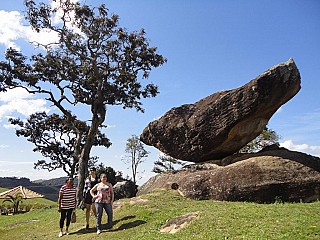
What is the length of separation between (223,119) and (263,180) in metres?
4.03

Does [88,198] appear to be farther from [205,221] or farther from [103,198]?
[205,221]

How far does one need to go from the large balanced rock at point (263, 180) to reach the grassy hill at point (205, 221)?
84 centimetres

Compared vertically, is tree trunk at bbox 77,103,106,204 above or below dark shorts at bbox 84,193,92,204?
above

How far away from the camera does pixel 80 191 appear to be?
2519 cm

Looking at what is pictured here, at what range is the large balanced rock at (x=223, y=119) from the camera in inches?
615

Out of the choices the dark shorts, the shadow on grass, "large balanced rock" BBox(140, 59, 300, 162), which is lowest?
the shadow on grass

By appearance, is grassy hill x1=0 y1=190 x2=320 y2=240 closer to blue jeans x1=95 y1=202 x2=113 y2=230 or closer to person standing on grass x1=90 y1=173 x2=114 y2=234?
blue jeans x1=95 y1=202 x2=113 y2=230

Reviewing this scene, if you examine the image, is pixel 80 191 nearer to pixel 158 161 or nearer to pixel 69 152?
pixel 69 152

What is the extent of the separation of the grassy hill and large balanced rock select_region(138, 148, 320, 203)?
84cm

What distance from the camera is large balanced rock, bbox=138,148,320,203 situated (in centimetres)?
1370

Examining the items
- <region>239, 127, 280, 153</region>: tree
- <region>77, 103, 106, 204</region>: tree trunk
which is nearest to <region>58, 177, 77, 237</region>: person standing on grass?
<region>77, 103, 106, 204</region>: tree trunk

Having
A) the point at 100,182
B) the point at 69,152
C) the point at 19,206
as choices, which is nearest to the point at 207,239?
the point at 100,182

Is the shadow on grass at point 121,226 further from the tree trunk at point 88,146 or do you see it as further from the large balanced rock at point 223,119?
the tree trunk at point 88,146

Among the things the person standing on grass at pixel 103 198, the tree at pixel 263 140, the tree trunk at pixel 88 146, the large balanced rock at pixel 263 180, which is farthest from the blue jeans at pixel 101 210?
the tree at pixel 263 140
